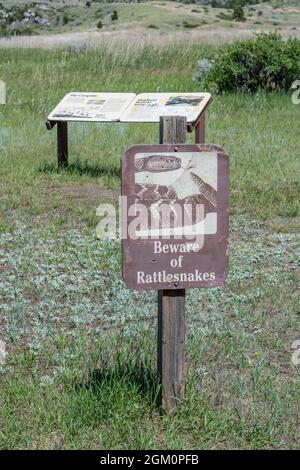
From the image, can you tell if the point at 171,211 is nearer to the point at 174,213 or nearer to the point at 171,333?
the point at 174,213

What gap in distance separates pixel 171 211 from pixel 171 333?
552mm

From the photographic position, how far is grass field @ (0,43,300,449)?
11.9ft

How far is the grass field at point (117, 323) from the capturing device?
3635 mm

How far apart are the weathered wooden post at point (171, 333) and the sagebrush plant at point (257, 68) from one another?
468 inches

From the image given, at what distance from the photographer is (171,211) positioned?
11.1ft

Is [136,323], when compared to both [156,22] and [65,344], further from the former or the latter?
[156,22]

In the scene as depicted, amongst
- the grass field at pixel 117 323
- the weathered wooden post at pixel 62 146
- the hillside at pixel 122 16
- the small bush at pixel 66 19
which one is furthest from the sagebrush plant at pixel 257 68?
the small bush at pixel 66 19

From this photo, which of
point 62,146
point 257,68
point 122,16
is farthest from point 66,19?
point 62,146

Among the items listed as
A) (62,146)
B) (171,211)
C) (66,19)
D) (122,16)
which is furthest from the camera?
(66,19)

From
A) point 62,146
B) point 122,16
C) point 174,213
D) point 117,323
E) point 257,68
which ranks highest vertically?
point 174,213

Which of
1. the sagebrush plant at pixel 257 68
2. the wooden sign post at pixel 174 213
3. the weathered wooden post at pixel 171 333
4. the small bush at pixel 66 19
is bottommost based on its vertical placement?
the small bush at pixel 66 19

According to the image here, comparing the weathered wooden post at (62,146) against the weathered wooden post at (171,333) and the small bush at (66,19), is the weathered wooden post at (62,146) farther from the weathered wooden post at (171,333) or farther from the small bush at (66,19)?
the small bush at (66,19)

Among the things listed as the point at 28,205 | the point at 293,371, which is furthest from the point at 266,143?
the point at 293,371

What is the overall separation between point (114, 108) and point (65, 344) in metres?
5.35
